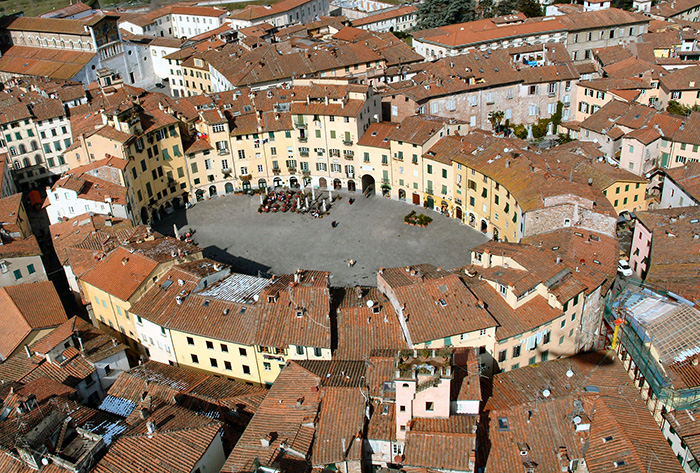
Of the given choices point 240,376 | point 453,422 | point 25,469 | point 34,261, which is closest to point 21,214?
point 34,261

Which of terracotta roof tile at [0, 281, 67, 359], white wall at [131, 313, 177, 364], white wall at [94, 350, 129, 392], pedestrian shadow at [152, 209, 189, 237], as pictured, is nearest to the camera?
white wall at [94, 350, 129, 392]

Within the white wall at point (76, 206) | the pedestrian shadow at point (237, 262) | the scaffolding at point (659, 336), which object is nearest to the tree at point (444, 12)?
the pedestrian shadow at point (237, 262)

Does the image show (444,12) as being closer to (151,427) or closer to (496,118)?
(496,118)

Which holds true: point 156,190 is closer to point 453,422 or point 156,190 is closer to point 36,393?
point 36,393

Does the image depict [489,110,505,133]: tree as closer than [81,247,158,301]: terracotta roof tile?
No

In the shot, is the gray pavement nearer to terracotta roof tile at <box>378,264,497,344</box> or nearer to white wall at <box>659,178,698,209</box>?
terracotta roof tile at <box>378,264,497,344</box>

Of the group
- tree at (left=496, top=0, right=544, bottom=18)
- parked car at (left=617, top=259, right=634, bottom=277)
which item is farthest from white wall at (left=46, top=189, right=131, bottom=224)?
tree at (left=496, top=0, right=544, bottom=18)
